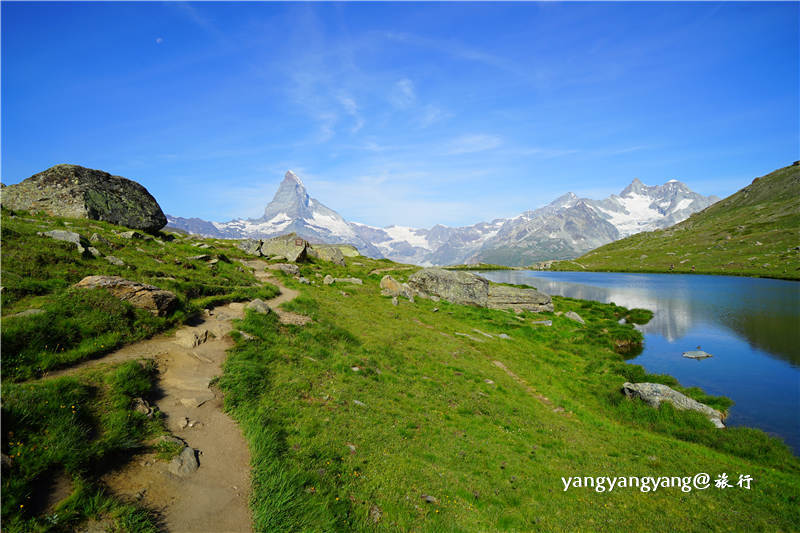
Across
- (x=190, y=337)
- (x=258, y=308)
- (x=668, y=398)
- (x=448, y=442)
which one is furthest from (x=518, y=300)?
(x=190, y=337)

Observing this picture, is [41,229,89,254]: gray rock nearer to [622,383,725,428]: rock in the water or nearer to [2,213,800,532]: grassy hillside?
[2,213,800,532]: grassy hillside

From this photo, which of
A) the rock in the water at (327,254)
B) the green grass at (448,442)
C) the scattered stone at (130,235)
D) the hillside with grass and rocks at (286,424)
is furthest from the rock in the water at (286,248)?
the green grass at (448,442)

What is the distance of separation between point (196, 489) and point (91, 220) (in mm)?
35051

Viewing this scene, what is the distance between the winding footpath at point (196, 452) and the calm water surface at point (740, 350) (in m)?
34.6

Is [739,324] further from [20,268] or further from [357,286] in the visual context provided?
[20,268]

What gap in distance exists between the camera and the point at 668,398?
2420cm

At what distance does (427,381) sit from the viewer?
20.2m

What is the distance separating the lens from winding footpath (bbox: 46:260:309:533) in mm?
7086

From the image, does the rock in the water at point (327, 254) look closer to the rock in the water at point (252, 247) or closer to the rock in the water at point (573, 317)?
the rock in the water at point (252, 247)

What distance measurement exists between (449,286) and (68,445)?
49395mm

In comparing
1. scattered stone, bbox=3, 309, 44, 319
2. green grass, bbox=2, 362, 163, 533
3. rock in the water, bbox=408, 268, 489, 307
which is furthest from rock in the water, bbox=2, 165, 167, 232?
rock in the water, bbox=408, 268, 489, 307

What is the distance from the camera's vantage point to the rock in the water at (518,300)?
58188 millimetres

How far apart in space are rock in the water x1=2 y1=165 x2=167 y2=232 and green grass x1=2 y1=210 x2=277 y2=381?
10989mm

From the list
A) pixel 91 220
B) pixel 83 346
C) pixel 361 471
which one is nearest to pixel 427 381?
pixel 361 471
